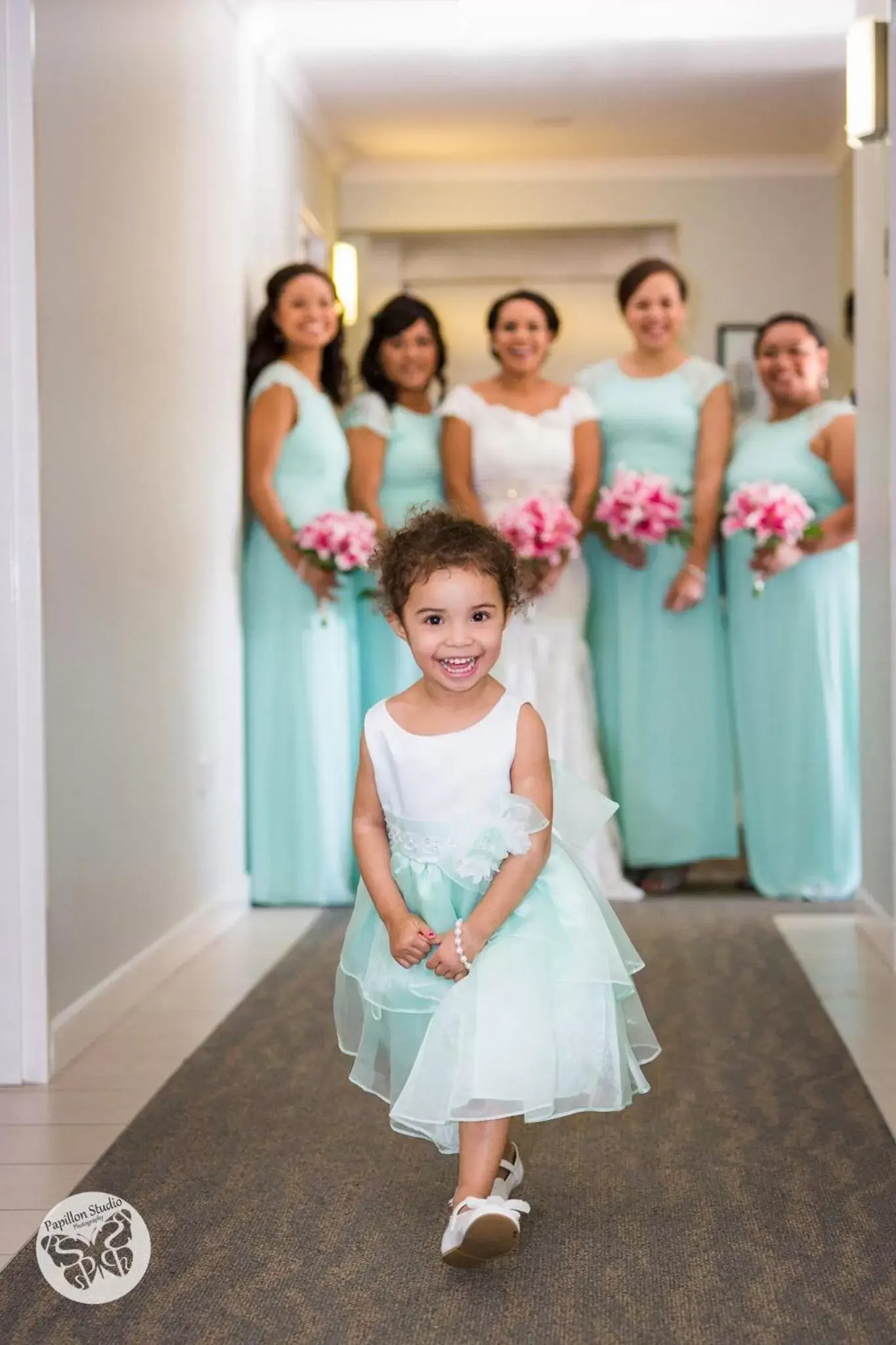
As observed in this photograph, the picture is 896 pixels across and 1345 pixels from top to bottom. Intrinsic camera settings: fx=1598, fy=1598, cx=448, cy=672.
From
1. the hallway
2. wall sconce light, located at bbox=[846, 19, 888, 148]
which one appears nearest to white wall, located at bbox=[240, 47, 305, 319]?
the hallway

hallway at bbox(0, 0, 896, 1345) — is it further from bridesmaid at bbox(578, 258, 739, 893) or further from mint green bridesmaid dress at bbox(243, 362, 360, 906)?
bridesmaid at bbox(578, 258, 739, 893)

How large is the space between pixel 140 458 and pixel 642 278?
2.10 metres

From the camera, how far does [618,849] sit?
16.5ft

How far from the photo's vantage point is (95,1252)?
2041 mm

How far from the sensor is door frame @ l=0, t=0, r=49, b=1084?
284 centimetres

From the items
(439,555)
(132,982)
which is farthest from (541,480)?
(439,555)

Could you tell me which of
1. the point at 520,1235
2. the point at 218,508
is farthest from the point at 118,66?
the point at 520,1235

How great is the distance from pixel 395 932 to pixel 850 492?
129 inches

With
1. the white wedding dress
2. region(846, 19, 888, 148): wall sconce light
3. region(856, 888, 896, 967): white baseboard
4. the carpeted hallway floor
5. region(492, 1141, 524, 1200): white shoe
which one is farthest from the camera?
the white wedding dress

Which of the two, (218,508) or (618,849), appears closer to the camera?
(218,508)

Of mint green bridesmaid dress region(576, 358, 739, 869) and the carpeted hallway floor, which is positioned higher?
mint green bridesmaid dress region(576, 358, 739, 869)

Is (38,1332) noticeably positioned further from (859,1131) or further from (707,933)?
(707,933)

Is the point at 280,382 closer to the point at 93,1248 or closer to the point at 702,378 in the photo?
the point at 702,378

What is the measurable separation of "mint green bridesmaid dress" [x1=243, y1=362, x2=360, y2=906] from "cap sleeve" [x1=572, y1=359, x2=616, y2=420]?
0.86 meters
